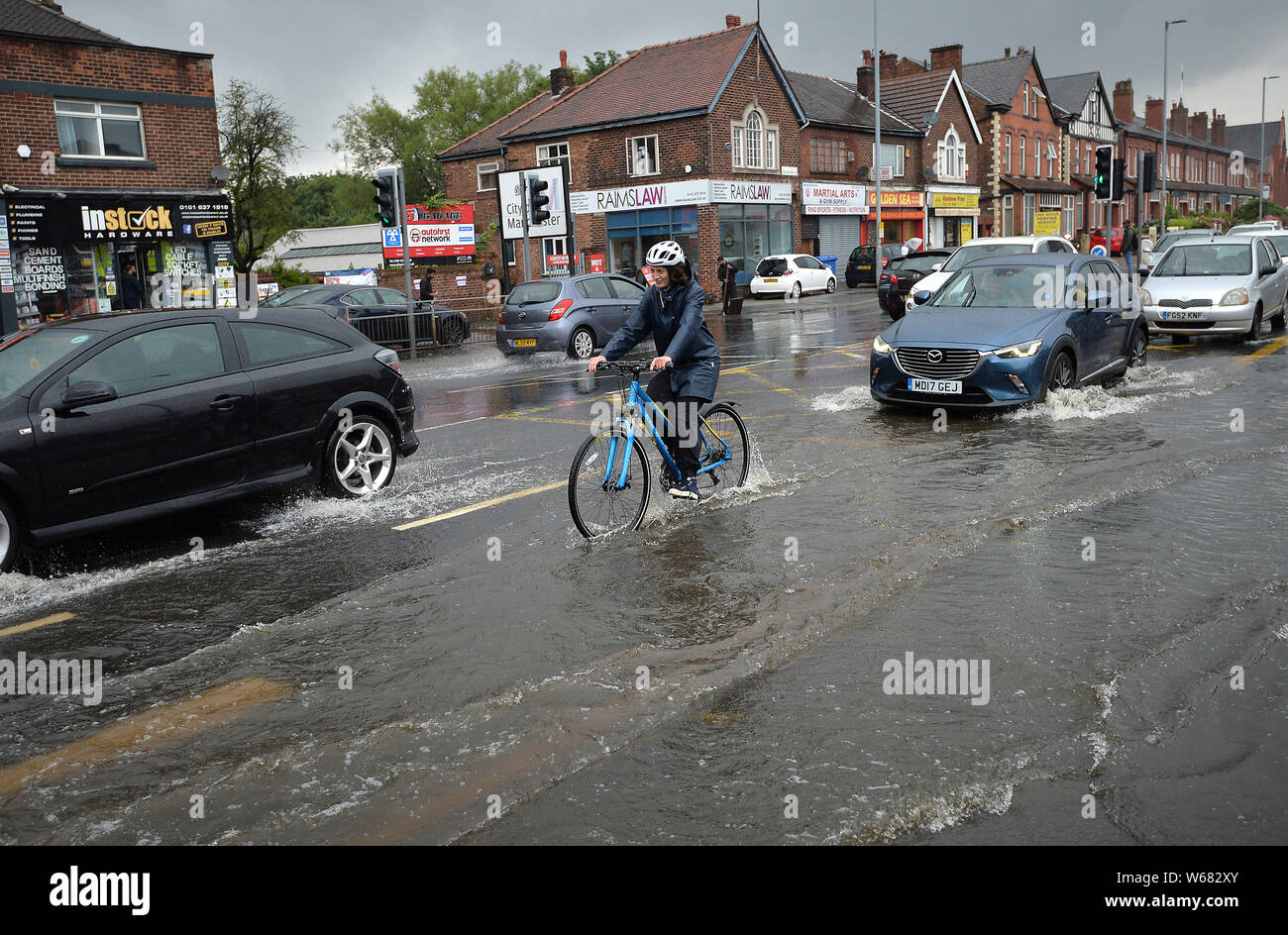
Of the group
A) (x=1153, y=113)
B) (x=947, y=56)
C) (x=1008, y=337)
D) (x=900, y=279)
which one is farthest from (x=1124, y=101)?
(x=1008, y=337)

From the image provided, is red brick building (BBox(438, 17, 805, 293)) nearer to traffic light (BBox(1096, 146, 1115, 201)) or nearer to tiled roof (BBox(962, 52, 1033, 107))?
traffic light (BBox(1096, 146, 1115, 201))

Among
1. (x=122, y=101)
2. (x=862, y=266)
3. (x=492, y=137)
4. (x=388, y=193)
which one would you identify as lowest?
(x=862, y=266)

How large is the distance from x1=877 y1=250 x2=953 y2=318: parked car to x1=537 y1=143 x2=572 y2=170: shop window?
1981 centimetres

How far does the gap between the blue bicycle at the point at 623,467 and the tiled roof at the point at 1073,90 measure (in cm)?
6744

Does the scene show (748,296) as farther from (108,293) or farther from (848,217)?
(108,293)

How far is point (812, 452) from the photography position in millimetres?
9695

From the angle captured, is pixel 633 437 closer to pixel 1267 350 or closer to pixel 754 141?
pixel 1267 350

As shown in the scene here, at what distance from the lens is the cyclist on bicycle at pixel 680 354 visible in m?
7.43

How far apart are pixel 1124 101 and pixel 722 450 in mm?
84374

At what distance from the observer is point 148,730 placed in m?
4.38

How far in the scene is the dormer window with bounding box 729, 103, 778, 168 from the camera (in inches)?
1626

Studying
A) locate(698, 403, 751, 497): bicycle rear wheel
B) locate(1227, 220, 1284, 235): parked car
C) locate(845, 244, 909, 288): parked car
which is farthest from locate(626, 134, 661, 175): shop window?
locate(698, 403, 751, 497): bicycle rear wheel

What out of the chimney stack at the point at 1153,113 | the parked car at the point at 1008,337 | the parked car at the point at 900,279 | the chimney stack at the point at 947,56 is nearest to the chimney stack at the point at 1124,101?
the chimney stack at the point at 1153,113

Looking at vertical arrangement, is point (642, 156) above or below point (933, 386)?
above
